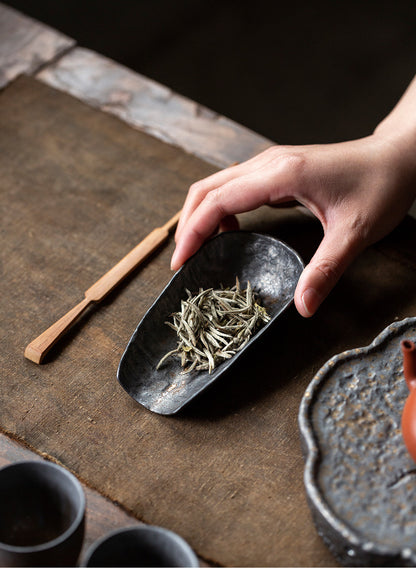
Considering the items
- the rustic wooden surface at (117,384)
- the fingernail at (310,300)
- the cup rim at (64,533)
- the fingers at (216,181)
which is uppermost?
the fingers at (216,181)

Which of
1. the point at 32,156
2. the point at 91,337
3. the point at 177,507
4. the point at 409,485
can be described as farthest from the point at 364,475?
the point at 32,156

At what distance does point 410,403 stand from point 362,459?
0.11 m

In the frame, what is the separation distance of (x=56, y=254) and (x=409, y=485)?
2.75ft

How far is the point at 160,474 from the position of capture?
40.5 inches

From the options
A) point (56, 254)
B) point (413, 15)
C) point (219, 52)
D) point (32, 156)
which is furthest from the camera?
point (413, 15)

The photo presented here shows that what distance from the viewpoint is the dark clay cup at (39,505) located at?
83cm

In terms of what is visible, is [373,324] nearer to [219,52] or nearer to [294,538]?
[294,538]

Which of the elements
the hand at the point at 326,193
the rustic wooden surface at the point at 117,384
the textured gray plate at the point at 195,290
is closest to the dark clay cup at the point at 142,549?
the rustic wooden surface at the point at 117,384

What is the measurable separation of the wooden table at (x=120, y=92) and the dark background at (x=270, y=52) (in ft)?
4.29

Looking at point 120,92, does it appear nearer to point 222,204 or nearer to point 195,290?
point 222,204

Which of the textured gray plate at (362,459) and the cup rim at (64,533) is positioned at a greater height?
the cup rim at (64,533)

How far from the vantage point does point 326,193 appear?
49.8 inches

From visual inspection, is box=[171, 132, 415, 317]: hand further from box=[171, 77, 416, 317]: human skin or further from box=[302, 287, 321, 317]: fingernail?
Answer: box=[302, 287, 321, 317]: fingernail

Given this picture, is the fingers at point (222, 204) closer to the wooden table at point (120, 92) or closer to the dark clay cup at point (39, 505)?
the wooden table at point (120, 92)
